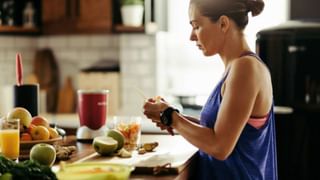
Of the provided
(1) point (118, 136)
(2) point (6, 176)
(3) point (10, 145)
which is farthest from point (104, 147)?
(2) point (6, 176)

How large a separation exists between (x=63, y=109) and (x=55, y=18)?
2.58 ft

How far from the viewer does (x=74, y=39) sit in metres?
4.95

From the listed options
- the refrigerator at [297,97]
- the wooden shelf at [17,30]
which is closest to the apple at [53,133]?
the refrigerator at [297,97]

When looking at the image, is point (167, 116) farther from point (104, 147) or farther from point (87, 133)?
point (87, 133)

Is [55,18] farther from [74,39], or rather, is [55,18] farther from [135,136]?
[135,136]

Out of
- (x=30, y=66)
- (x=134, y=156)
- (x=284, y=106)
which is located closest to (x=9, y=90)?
(x=30, y=66)

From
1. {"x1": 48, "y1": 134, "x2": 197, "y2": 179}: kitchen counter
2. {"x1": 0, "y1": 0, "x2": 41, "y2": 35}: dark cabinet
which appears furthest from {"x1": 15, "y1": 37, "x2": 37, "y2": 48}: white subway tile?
{"x1": 48, "y1": 134, "x2": 197, "y2": 179}: kitchen counter

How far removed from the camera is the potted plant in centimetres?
452

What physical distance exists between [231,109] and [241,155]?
0.22m

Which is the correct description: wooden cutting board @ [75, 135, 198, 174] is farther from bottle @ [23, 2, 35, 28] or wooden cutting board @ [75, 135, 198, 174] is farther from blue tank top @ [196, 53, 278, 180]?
bottle @ [23, 2, 35, 28]

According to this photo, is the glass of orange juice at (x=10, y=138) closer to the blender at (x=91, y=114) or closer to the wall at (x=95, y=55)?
the blender at (x=91, y=114)

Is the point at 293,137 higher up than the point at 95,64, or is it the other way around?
the point at 95,64

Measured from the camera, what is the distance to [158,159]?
200 cm

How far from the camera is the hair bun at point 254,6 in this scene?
205 centimetres
